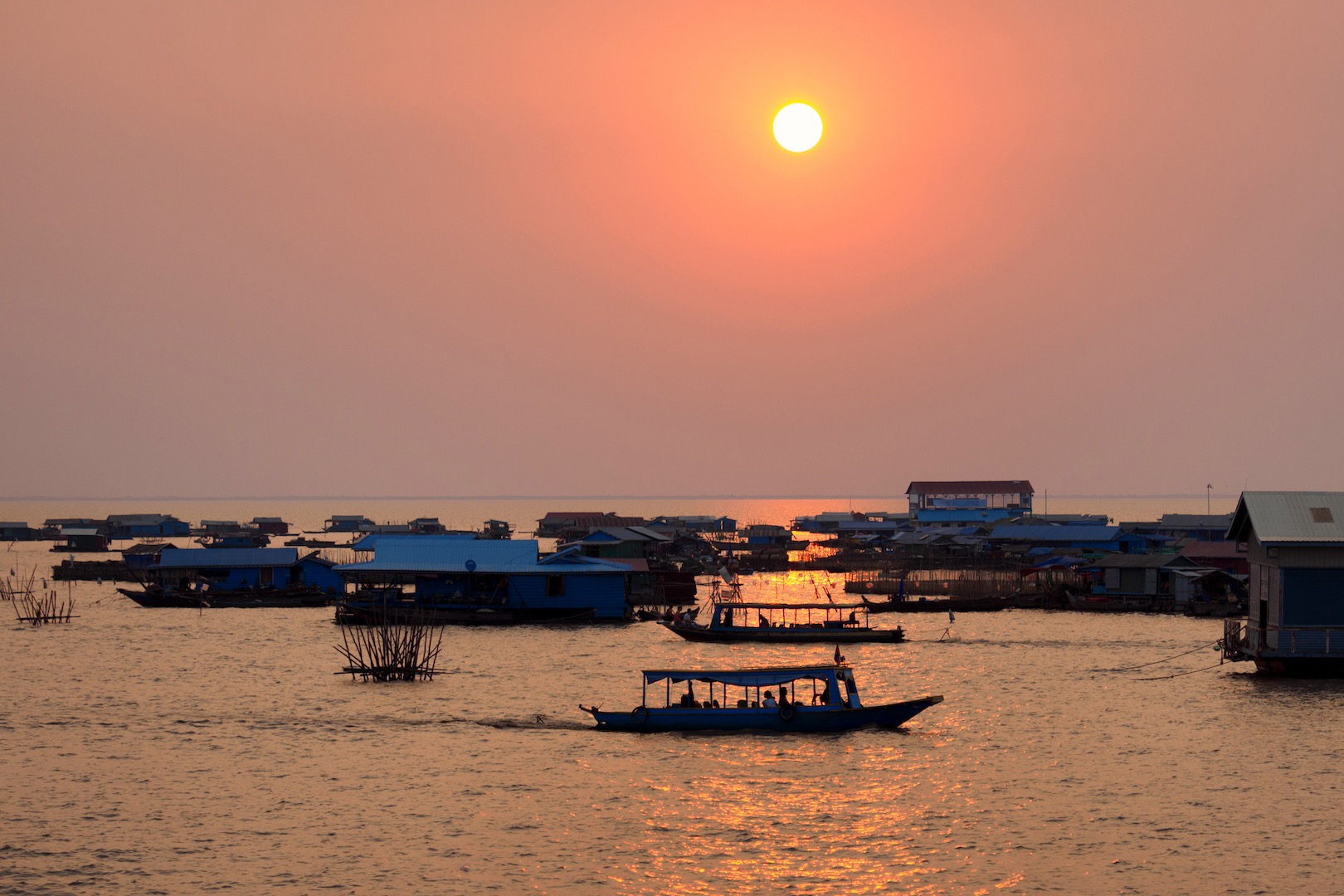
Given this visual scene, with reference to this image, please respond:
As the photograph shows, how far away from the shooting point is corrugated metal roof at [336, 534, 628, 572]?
86188 millimetres

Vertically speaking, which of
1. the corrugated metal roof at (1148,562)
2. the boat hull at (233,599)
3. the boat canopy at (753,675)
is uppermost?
the corrugated metal roof at (1148,562)

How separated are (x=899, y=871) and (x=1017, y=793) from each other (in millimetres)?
8999

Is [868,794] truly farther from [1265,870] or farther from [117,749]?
[117,749]

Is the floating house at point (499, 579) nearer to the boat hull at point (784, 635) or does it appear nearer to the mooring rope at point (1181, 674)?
the boat hull at point (784, 635)

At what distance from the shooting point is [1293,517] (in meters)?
55.8

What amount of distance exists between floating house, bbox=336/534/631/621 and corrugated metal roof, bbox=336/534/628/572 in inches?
2.1

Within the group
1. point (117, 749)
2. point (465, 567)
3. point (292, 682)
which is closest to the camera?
point (117, 749)

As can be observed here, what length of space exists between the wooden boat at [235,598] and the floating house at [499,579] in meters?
17.9

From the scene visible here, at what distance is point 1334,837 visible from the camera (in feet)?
114

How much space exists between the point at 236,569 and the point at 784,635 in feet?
163

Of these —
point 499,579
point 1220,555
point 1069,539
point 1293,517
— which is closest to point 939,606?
point 1220,555

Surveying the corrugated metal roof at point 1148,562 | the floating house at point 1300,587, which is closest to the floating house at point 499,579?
the corrugated metal roof at point 1148,562

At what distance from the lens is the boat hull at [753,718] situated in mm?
46625

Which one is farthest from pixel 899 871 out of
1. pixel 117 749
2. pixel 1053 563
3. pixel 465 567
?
pixel 1053 563
